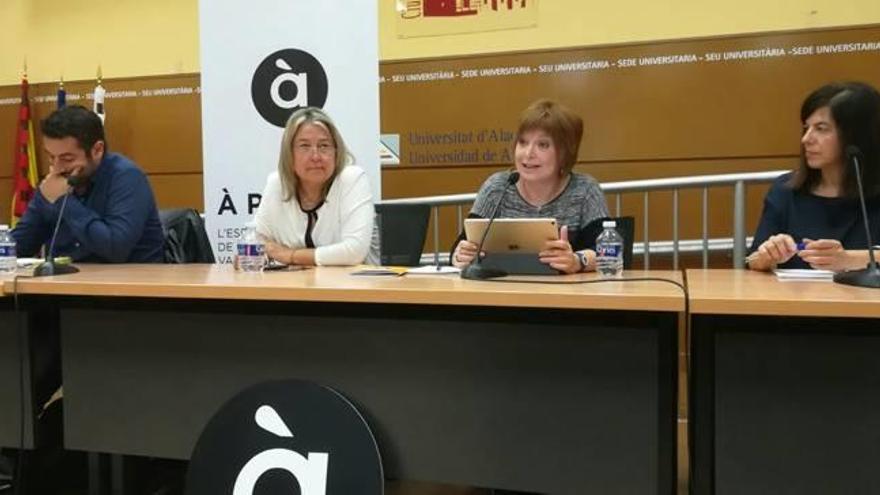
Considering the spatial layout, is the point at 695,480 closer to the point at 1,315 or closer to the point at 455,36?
the point at 1,315

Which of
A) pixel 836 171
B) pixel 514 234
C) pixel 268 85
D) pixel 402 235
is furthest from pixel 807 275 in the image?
pixel 268 85

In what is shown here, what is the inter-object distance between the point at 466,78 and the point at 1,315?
253cm

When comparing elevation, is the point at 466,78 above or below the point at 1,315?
above

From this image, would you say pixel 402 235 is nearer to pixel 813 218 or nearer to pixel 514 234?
pixel 514 234

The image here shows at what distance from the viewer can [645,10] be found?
3621mm

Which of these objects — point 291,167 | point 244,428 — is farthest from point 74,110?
point 244,428

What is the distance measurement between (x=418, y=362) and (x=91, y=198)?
1449 millimetres

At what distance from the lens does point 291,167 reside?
95.0 inches

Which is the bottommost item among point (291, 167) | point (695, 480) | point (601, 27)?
point (695, 480)

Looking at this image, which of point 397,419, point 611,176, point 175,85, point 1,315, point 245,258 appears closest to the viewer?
point 397,419

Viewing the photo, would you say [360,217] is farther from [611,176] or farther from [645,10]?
[645,10]

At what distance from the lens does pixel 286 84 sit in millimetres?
3006

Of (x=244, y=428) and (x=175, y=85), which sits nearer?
(x=244, y=428)

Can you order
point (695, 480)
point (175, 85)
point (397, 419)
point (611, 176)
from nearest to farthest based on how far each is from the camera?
1. point (695, 480)
2. point (397, 419)
3. point (611, 176)
4. point (175, 85)
